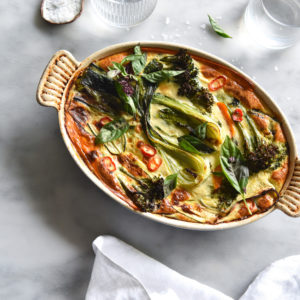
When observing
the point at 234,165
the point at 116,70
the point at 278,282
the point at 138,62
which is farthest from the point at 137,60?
the point at 278,282

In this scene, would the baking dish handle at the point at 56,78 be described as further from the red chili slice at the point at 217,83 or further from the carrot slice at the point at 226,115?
the carrot slice at the point at 226,115

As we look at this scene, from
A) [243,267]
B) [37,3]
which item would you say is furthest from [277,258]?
[37,3]

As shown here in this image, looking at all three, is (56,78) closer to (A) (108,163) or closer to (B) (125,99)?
(B) (125,99)

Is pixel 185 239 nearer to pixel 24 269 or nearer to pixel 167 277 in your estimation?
pixel 167 277

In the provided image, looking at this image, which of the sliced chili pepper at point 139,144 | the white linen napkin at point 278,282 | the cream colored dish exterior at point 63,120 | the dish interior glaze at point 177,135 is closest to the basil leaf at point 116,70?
the dish interior glaze at point 177,135

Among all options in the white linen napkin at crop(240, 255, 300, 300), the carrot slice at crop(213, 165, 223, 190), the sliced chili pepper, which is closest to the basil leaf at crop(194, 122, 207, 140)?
the carrot slice at crop(213, 165, 223, 190)

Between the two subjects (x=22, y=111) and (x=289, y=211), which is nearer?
(x=289, y=211)

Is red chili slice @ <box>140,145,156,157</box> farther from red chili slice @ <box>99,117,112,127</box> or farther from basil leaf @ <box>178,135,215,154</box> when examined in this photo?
red chili slice @ <box>99,117,112,127</box>
